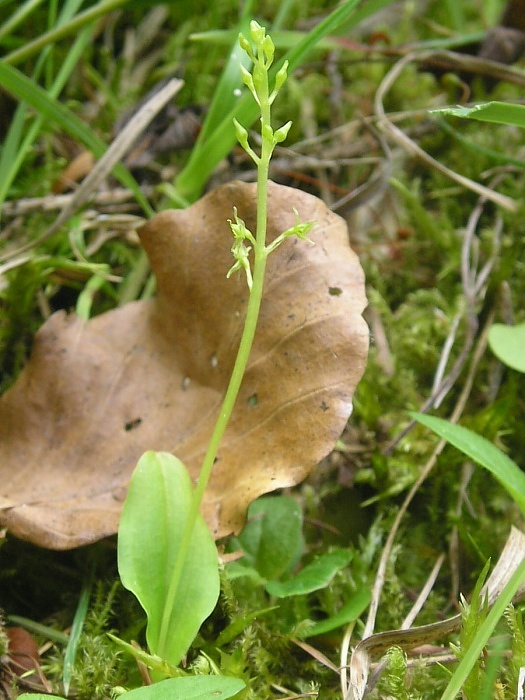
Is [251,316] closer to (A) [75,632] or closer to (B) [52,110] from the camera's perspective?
(A) [75,632]

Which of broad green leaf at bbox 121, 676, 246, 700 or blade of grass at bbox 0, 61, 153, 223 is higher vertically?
blade of grass at bbox 0, 61, 153, 223

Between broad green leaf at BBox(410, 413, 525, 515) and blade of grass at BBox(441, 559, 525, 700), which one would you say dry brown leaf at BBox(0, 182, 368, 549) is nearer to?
broad green leaf at BBox(410, 413, 525, 515)

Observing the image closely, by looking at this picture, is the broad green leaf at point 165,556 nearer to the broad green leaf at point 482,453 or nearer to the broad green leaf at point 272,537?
the broad green leaf at point 272,537

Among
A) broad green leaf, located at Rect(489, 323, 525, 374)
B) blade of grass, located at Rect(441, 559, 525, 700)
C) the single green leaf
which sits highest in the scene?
blade of grass, located at Rect(441, 559, 525, 700)

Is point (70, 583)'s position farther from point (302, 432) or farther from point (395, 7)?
point (395, 7)

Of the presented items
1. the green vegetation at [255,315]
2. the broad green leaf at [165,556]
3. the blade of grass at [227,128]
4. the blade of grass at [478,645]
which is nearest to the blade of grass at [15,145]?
the green vegetation at [255,315]

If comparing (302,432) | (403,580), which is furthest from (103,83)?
(403,580)

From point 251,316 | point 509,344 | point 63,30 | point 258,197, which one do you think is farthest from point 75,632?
point 63,30

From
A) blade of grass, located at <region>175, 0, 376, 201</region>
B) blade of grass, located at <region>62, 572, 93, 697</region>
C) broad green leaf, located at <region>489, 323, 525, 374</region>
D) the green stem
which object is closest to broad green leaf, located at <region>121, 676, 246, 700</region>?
the green stem
